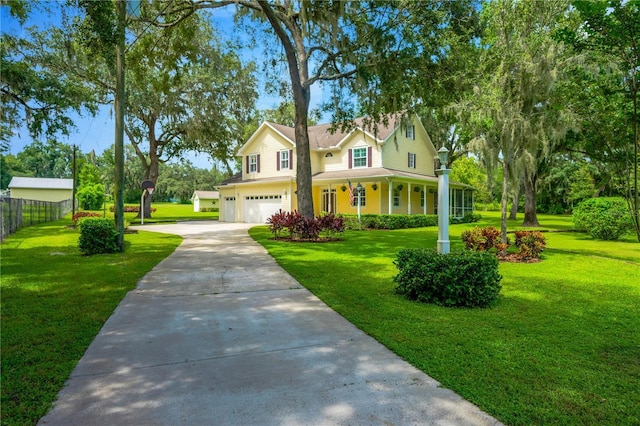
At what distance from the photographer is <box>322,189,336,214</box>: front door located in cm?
2478

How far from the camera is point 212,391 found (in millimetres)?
2832

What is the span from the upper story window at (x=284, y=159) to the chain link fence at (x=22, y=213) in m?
14.6

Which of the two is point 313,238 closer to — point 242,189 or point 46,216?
point 242,189

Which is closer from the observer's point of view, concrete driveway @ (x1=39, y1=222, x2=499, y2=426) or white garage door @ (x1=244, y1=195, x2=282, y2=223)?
concrete driveway @ (x1=39, y1=222, x2=499, y2=426)

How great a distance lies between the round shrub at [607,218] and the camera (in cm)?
1519

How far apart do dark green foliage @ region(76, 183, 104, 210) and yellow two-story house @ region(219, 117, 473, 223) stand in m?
12.7

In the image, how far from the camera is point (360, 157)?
23.8 meters

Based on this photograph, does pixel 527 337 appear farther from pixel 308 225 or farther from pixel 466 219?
pixel 466 219

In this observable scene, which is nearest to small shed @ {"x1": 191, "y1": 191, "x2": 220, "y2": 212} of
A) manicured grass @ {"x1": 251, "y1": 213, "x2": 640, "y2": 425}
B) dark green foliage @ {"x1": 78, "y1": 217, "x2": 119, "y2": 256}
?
dark green foliage @ {"x1": 78, "y1": 217, "x2": 119, "y2": 256}

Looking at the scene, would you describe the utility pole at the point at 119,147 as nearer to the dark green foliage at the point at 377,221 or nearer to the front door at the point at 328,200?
the dark green foliage at the point at 377,221

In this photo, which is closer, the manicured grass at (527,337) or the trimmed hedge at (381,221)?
the manicured grass at (527,337)

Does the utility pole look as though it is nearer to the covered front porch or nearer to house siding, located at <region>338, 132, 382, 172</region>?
the covered front porch

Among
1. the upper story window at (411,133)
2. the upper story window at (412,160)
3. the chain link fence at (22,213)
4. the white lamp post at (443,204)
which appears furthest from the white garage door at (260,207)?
the white lamp post at (443,204)

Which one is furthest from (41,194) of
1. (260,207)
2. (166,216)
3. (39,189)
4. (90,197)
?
(260,207)
